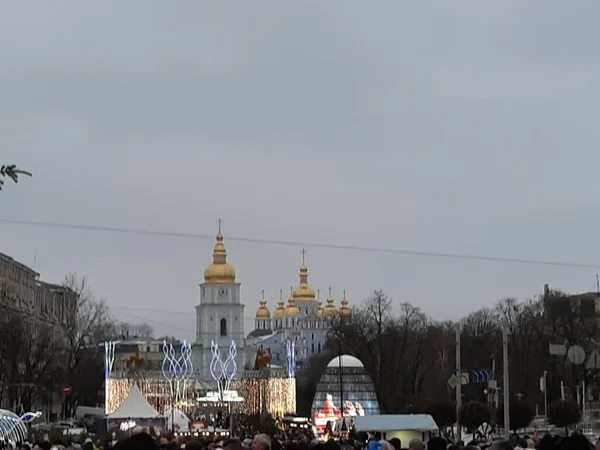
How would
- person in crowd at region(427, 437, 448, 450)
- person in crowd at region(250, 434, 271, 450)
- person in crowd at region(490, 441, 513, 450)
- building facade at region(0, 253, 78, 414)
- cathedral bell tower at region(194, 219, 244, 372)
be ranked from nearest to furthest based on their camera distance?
1. person in crowd at region(250, 434, 271, 450)
2. person in crowd at region(490, 441, 513, 450)
3. person in crowd at region(427, 437, 448, 450)
4. building facade at region(0, 253, 78, 414)
5. cathedral bell tower at region(194, 219, 244, 372)

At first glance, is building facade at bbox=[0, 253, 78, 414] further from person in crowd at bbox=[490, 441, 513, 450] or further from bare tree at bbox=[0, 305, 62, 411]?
person in crowd at bbox=[490, 441, 513, 450]

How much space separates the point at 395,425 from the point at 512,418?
1274 cm

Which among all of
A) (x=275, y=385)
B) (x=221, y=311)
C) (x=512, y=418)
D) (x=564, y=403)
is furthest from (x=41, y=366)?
(x=221, y=311)

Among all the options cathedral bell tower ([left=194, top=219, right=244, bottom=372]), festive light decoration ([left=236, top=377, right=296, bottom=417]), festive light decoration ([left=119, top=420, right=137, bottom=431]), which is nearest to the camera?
festive light decoration ([left=119, top=420, right=137, bottom=431])

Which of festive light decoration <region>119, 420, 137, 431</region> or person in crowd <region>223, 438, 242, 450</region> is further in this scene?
festive light decoration <region>119, 420, 137, 431</region>

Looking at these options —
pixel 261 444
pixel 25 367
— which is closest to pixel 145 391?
pixel 25 367

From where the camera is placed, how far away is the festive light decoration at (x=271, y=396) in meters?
75.4

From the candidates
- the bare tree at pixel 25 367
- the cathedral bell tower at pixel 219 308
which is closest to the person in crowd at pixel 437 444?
the bare tree at pixel 25 367

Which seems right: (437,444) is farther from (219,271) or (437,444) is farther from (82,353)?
(219,271)

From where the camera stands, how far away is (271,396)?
7662 centimetres

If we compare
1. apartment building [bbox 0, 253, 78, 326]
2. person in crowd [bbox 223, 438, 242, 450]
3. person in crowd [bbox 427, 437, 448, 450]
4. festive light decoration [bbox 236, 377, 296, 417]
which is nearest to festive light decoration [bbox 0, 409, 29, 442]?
person in crowd [bbox 427, 437, 448, 450]

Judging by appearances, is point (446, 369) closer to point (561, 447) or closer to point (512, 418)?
point (512, 418)

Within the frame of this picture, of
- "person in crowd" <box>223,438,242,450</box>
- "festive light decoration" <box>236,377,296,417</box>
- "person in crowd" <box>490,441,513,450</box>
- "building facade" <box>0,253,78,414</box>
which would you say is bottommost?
"person in crowd" <box>490,441,513,450</box>

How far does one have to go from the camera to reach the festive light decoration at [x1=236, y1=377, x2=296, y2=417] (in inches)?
2970
